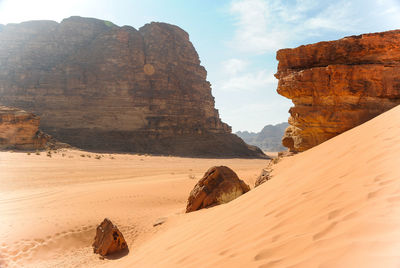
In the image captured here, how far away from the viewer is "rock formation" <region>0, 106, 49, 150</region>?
70.5ft

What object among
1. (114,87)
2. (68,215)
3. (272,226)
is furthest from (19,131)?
(272,226)

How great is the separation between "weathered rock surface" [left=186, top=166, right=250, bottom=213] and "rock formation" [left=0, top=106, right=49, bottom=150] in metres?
22.1

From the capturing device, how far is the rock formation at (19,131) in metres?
21.5

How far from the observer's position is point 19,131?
2205 cm

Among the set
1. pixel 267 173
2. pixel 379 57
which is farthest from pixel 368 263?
pixel 379 57

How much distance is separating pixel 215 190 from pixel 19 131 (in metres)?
23.5

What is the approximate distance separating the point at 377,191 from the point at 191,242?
1896 millimetres

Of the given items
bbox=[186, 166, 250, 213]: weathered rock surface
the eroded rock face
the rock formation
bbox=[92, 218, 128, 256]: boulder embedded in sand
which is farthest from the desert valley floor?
the rock formation

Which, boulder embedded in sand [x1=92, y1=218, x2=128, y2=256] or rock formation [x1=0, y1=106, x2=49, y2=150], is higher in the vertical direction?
rock formation [x1=0, y1=106, x2=49, y2=150]

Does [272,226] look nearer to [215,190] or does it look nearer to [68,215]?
[215,190]

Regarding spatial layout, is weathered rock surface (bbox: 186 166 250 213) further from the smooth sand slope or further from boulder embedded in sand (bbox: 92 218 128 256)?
the smooth sand slope

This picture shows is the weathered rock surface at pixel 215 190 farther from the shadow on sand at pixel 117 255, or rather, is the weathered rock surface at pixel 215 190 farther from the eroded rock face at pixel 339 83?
the eroded rock face at pixel 339 83

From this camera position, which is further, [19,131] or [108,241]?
[19,131]

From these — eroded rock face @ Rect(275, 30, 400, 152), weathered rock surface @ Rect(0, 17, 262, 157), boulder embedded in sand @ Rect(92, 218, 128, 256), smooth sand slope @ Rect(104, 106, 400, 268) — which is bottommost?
boulder embedded in sand @ Rect(92, 218, 128, 256)
